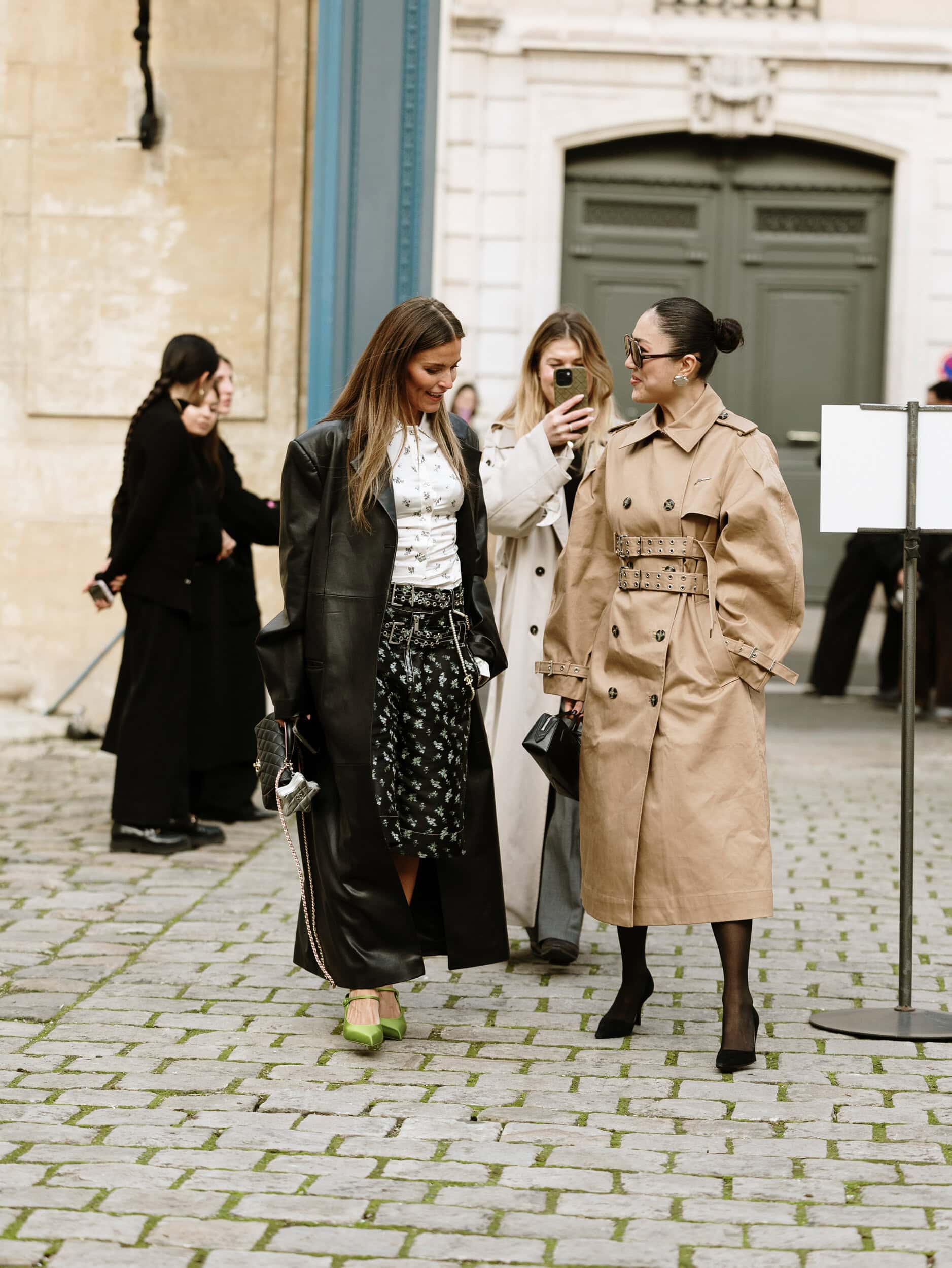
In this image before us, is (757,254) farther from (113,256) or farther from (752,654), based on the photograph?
(752,654)

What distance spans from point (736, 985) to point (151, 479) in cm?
339

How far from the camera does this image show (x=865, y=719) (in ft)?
37.7

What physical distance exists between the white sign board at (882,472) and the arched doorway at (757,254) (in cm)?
1005

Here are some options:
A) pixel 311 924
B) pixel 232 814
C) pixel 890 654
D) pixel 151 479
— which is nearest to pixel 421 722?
pixel 311 924

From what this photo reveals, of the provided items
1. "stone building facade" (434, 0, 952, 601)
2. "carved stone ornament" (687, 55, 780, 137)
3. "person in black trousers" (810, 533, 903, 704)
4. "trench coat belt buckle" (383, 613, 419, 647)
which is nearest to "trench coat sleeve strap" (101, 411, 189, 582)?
"trench coat belt buckle" (383, 613, 419, 647)

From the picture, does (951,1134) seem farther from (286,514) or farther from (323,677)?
(286,514)

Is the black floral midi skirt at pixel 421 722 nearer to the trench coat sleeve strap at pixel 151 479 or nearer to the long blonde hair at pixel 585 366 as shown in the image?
the long blonde hair at pixel 585 366

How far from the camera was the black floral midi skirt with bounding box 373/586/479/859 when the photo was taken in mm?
4805

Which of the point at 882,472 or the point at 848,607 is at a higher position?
the point at 882,472

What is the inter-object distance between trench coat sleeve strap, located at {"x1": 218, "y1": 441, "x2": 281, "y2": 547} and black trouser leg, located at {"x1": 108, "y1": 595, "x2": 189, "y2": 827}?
1.83 feet

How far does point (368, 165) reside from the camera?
9594 millimetres

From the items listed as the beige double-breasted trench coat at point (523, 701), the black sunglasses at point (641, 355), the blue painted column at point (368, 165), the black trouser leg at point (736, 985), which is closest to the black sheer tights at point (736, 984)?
the black trouser leg at point (736, 985)

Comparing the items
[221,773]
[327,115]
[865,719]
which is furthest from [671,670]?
[865,719]

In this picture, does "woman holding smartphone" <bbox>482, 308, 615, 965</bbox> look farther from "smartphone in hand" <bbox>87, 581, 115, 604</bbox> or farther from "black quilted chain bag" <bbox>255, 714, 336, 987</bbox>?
"smartphone in hand" <bbox>87, 581, 115, 604</bbox>
